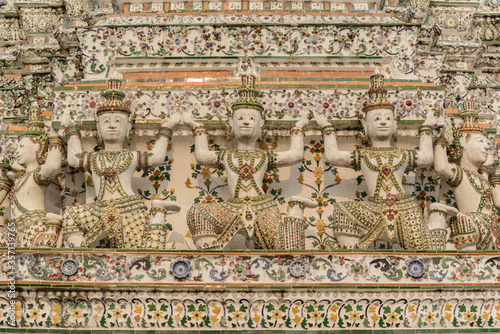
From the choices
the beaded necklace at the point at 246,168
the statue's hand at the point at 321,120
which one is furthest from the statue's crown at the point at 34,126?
the statue's hand at the point at 321,120

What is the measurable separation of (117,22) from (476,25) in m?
6.90

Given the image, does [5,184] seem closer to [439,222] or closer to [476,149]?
[439,222]

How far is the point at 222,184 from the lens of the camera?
12.8 meters

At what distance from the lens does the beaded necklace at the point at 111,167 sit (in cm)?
1200

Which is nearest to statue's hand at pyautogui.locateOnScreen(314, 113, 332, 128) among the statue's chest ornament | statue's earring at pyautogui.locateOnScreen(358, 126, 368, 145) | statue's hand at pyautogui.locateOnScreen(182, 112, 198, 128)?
statue's earring at pyautogui.locateOnScreen(358, 126, 368, 145)

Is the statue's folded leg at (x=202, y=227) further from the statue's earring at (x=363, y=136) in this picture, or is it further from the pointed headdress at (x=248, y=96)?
the statue's earring at (x=363, y=136)

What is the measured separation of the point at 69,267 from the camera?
11070mm

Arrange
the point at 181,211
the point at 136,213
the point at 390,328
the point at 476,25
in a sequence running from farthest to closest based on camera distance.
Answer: the point at 476,25 < the point at 181,211 < the point at 136,213 < the point at 390,328

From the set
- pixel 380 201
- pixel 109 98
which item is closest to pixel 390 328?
pixel 380 201

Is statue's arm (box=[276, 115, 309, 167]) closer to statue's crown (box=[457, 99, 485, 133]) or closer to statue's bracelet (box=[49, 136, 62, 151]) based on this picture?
statue's crown (box=[457, 99, 485, 133])

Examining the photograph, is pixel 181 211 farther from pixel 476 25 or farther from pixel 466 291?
pixel 476 25

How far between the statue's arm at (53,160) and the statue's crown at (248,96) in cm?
220

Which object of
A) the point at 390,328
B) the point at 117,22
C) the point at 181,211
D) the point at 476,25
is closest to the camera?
the point at 390,328

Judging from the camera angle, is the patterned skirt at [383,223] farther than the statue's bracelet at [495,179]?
No
